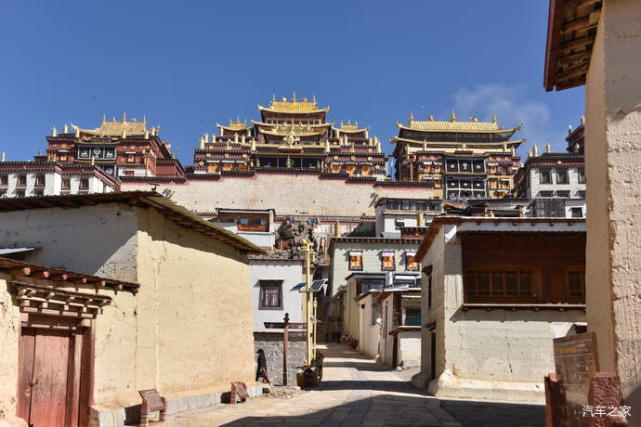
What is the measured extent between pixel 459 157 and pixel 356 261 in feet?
96.7

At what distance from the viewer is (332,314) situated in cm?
5197

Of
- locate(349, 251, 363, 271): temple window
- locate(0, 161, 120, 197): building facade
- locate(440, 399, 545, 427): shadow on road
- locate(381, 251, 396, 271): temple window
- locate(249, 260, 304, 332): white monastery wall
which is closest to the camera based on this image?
locate(440, 399, 545, 427): shadow on road

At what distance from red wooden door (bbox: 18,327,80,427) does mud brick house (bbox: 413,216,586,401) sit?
421 inches

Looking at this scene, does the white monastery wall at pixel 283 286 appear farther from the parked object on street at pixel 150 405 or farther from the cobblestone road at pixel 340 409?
the parked object on street at pixel 150 405

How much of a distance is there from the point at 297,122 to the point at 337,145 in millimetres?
6604

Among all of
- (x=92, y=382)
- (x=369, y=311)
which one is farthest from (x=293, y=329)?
(x=92, y=382)

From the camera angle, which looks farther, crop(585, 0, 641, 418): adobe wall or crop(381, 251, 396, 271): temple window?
crop(381, 251, 396, 271): temple window

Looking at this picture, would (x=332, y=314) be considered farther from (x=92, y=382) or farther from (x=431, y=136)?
(x=92, y=382)

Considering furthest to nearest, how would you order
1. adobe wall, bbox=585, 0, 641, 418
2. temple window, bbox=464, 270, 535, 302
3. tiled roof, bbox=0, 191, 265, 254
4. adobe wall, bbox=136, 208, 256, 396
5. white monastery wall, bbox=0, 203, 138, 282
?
1. temple window, bbox=464, 270, 535, 302
2. adobe wall, bbox=136, 208, 256, 396
3. white monastery wall, bbox=0, 203, 138, 282
4. tiled roof, bbox=0, 191, 265, 254
5. adobe wall, bbox=585, 0, 641, 418

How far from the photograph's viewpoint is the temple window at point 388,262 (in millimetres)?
49094

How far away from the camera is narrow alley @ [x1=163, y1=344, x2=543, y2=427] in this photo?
1308 centimetres

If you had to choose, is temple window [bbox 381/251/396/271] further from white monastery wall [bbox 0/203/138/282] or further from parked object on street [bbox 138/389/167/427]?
white monastery wall [bbox 0/203/138/282]

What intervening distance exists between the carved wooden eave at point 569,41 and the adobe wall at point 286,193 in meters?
56.7

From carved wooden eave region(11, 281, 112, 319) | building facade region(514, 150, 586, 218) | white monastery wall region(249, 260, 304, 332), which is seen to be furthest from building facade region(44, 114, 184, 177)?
carved wooden eave region(11, 281, 112, 319)
